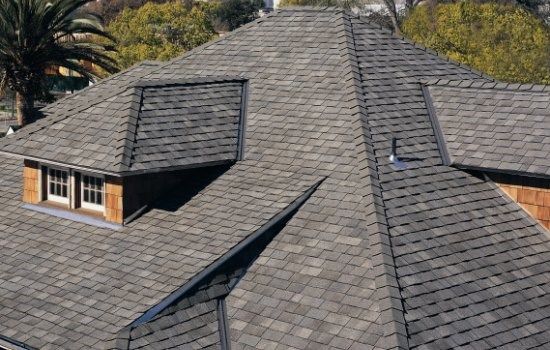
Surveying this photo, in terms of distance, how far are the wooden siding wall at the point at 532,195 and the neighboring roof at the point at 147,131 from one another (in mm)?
5842

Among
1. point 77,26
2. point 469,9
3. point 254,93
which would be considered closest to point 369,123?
point 254,93

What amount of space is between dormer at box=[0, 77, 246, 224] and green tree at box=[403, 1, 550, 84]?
2372cm

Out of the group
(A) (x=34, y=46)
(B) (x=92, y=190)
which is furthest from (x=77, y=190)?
(A) (x=34, y=46)

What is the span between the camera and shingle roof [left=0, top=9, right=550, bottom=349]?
1550 centimetres

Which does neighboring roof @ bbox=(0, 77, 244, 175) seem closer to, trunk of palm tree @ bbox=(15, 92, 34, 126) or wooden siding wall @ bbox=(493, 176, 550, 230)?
wooden siding wall @ bbox=(493, 176, 550, 230)

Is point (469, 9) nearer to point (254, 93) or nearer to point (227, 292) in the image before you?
point (254, 93)

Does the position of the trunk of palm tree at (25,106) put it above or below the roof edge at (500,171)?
below

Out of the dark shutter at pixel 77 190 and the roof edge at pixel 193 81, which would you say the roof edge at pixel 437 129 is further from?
the dark shutter at pixel 77 190

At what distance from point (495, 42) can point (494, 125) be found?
2564 cm

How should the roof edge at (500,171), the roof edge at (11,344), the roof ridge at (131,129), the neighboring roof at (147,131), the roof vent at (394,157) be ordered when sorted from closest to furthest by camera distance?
the roof edge at (11,344) < the roof ridge at (131,129) < the roof edge at (500,171) < the roof vent at (394,157) < the neighboring roof at (147,131)

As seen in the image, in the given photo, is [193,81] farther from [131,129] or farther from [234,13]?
[234,13]

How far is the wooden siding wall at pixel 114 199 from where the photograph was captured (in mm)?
19203

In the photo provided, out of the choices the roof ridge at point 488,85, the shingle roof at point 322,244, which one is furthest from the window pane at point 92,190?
the roof ridge at point 488,85

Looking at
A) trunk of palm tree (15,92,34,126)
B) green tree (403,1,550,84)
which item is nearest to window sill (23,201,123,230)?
trunk of palm tree (15,92,34,126)
